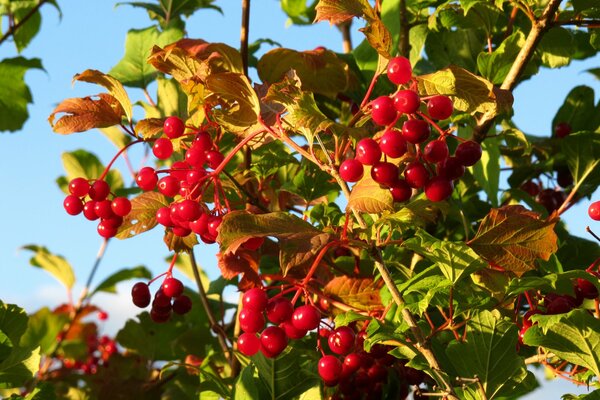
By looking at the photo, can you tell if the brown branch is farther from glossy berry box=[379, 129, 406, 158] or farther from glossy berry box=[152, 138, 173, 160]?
glossy berry box=[379, 129, 406, 158]

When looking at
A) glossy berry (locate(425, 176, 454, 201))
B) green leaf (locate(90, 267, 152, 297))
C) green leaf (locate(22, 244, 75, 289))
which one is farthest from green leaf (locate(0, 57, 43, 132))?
glossy berry (locate(425, 176, 454, 201))

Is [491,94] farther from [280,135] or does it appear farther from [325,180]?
[325,180]

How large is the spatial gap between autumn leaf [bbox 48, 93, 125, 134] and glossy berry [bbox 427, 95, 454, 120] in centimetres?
60

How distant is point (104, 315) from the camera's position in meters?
3.77

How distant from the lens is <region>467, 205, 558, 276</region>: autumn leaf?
129 cm

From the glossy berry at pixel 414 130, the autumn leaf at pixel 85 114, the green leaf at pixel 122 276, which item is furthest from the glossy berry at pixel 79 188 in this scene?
the green leaf at pixel 122 276

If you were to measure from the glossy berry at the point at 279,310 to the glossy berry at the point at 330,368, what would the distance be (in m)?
0.15

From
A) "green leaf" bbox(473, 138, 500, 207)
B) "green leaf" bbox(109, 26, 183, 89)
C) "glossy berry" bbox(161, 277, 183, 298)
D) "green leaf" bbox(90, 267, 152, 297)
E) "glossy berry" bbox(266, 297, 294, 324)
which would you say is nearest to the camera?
"glossy berry" bbox(266, 297, 294, 324)

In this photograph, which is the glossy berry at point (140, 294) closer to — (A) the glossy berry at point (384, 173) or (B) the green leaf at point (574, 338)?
(A) the glossy berry at point (384, 173)

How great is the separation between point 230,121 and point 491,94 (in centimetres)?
43

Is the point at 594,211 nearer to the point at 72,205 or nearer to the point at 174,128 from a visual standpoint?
the point at 174,128

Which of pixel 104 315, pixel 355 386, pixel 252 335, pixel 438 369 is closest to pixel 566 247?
pixel 355 386

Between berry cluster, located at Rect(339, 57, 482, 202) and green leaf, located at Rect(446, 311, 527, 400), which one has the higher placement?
berry cluster, located at Rect(339, 57, 482, 202)

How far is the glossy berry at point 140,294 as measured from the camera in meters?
1.66
